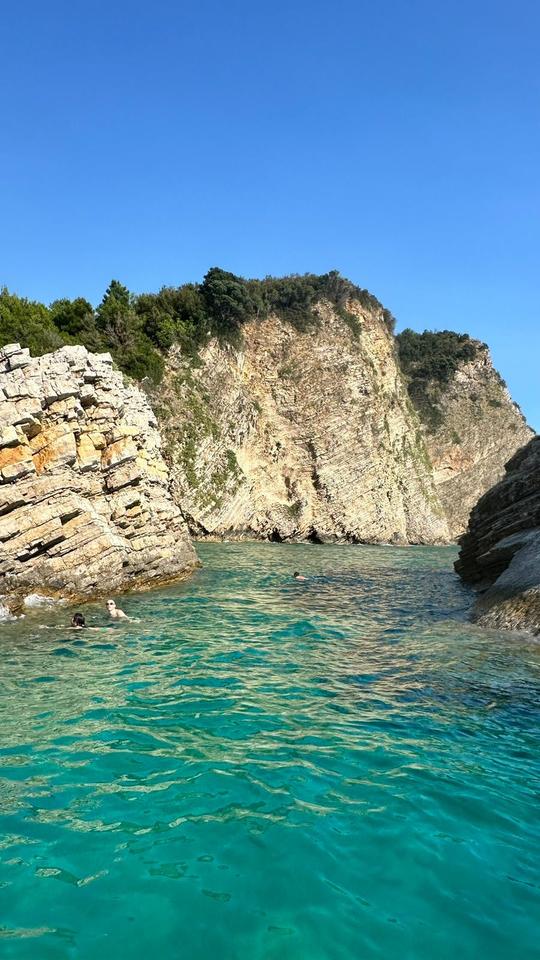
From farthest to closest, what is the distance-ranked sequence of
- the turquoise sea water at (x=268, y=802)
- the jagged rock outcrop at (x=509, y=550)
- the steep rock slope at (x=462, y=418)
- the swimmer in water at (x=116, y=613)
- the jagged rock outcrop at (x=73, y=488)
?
the steep rock slope at (x=462, y=418), the jagged rock outcrop at (x=73, y=488), the swimmer in water at (x=116, y=613), the jagged rock outcrop at (x=509, y=550), the turquoise sea water at (x=268, y=802)

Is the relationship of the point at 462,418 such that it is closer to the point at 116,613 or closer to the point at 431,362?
the point at 431,362

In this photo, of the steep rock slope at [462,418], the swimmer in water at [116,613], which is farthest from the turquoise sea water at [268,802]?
the steep rock slope at [462,418]

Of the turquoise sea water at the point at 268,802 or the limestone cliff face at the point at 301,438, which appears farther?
the limestone cliff face at the point at 301,438

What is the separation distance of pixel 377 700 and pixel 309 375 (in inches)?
2185

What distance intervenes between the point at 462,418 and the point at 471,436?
2.90m

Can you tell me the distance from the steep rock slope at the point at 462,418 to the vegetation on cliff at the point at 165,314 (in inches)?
691

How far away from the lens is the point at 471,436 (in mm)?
81188

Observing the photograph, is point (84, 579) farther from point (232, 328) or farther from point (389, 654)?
point (232, 328)

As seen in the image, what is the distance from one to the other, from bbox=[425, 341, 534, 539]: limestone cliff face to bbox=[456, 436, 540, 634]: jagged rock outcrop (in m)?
52.7

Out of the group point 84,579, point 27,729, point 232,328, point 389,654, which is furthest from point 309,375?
point 27,729

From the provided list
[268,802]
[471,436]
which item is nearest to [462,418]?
[471,436]

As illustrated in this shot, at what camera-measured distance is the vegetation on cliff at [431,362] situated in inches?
3263

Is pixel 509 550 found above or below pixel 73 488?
below

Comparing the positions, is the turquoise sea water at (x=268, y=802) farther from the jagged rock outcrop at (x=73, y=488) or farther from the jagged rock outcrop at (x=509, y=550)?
the jagged rock outcrop at (x=73, y=488)
